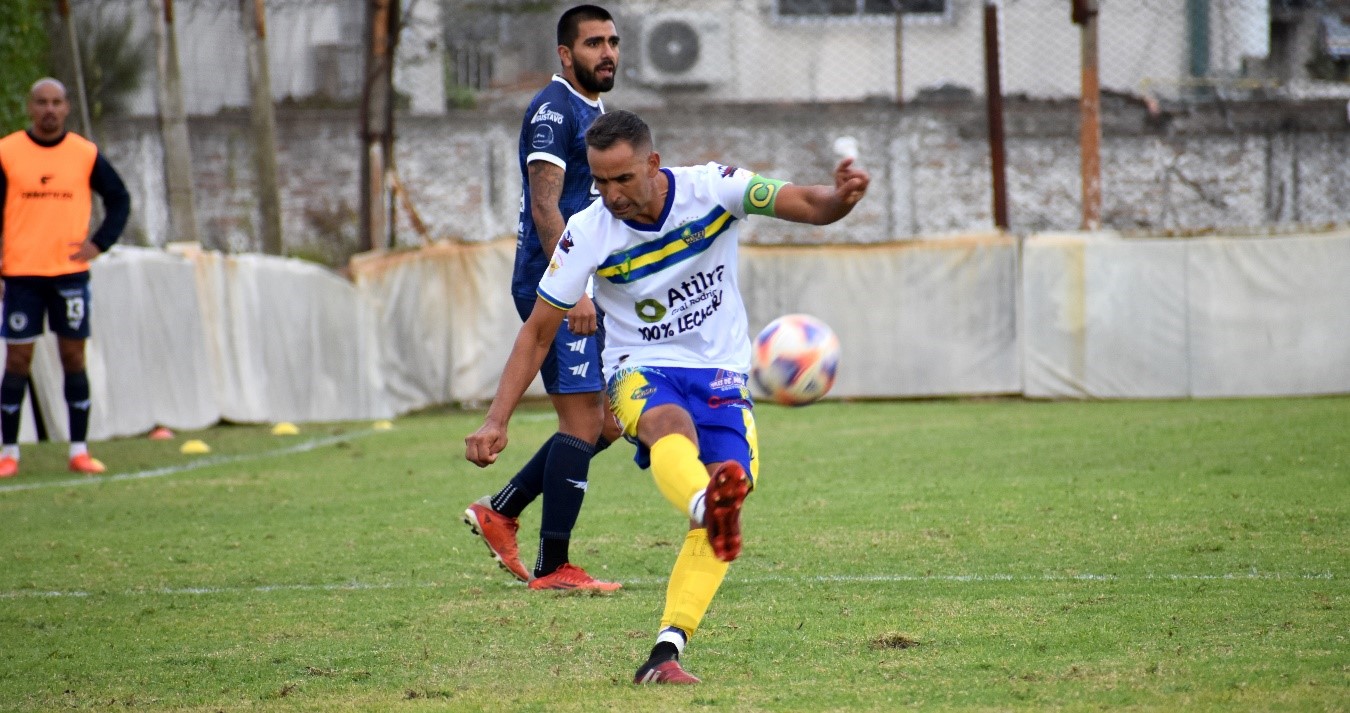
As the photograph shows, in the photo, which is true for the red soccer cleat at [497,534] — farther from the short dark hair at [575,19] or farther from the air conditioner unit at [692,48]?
the air conditioner unit at [692,48]

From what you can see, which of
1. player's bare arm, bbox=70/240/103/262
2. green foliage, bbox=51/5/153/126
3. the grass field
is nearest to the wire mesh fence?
green foliage, bbox=51/5/153/126

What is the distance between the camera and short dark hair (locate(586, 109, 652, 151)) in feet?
14.1

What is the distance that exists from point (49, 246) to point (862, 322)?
7.19m

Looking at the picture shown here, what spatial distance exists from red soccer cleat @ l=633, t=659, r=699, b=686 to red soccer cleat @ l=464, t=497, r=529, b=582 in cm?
176

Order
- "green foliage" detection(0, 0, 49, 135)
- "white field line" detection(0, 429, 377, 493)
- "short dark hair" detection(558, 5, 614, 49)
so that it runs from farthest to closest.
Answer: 1. "green foliage" detection(0, 0, 49, 135)
2. "white field line" detection(0, 429, 377, 493)
3. "short dark hair" detection(558, 5, 614, 49)

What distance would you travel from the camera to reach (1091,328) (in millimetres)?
13391

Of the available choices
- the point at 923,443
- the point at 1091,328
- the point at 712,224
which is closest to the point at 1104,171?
the point at 1091,328

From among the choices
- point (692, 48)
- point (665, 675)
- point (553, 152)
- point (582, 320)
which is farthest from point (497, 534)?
point (692, 48)

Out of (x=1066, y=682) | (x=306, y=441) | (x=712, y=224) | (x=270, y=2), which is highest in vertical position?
(x=270, y=2)

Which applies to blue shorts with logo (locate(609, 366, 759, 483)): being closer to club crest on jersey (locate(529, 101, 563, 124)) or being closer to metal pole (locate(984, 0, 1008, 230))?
club crest on jersey (locate(529, 101, 563, 124))

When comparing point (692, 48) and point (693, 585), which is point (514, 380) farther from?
point (692, 48)

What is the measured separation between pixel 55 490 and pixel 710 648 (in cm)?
549

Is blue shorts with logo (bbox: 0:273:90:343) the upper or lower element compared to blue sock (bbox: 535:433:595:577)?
upper

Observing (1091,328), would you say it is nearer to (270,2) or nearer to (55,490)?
(55,490)
